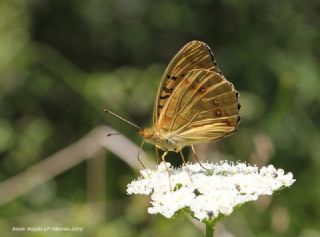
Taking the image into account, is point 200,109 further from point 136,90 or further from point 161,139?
point 136,90

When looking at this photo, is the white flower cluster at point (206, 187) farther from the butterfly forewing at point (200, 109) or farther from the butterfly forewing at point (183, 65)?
the butterfly forewing at point (183, 65)

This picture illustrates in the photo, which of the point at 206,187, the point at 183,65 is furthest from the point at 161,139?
the point at 206,187

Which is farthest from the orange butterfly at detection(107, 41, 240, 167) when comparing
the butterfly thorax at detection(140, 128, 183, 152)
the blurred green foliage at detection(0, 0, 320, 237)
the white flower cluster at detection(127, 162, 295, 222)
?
the blurred green foliage at detection(0, 0, 320, 237)

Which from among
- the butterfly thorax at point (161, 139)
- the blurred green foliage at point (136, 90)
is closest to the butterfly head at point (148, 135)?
the butterfly thorax at point (161, 139)

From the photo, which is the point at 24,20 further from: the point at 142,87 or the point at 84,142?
the point at 84,142

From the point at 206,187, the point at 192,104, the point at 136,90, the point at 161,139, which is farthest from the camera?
the point at 136,90

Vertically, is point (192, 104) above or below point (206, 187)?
above

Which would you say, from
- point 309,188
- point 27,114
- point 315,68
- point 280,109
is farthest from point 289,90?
point 27,114
